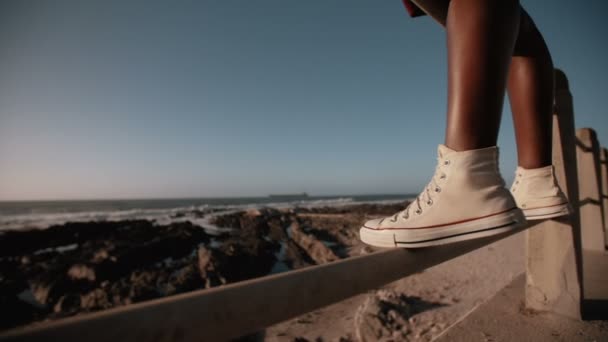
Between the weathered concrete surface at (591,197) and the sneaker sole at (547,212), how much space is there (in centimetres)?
242

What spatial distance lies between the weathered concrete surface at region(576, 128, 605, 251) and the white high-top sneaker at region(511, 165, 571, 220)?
2408mm

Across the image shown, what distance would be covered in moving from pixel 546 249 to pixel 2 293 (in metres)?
8.63

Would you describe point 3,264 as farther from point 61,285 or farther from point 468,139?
point 468,139

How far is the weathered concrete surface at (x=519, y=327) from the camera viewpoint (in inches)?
58.1

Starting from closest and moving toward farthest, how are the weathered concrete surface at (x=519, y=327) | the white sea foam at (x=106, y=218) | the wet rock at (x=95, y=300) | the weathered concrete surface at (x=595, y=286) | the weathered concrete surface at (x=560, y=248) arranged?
the weathered concrete surface at (x=519, y=327), the weathered concrete surface at (x=560, y=248), the weathered concrete surface at (x=595, y=286), the wet rock at (x=95, y=300), the white sea foam at (x=106, y=218)

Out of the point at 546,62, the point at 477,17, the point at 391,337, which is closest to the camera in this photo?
the point at 477,17

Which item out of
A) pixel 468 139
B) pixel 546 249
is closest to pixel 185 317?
pixel 468 139

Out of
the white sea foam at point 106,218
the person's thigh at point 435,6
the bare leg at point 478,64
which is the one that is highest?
the person's thigh at point 435,6

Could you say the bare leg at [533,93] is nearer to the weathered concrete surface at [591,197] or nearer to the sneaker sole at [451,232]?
the sneaker sole at [451,232]

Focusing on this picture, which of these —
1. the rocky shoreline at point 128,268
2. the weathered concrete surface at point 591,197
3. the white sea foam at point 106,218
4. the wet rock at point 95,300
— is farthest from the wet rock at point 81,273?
the weathered concrete surface at point 591,197

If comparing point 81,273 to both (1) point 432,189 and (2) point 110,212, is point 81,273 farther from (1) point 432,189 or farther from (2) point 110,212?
(2) point 110,212

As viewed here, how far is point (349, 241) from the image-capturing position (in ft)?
35.7

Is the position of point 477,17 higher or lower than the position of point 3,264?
higher

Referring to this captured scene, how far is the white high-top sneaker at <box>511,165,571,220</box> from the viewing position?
4.00 feet
